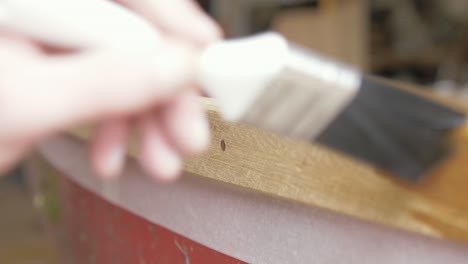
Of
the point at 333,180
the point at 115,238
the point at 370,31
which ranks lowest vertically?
the point at 370,31

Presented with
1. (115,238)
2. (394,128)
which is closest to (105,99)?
(394,128)

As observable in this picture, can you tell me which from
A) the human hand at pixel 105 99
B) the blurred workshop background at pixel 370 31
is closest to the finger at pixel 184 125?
the human hand at pixel 105 99

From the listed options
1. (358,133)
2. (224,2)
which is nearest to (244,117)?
(358,133)

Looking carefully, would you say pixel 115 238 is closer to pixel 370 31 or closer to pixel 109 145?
pixel 109 145

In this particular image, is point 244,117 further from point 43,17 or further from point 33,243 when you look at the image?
point 33,243

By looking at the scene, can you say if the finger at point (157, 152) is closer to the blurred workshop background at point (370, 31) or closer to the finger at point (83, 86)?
the finger at point (83, 86)
